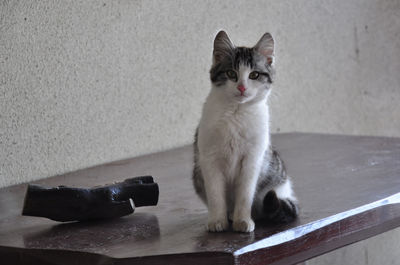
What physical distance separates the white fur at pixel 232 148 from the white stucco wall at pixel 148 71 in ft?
2.79

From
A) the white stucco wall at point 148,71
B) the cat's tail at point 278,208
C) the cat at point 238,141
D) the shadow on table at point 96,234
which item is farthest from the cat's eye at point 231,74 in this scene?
the white stucco wall at point 148,71

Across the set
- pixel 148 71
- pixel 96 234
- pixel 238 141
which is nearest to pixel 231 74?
pixel 238 141

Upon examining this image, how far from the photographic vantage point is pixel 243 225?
1.19 metres

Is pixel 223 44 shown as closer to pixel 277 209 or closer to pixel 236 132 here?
pixel 236 132

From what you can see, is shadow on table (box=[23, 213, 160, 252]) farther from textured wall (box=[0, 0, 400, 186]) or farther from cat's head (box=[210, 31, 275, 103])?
textured wall (box=[0, 0, 400, 186])

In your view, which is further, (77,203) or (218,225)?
(77,203)

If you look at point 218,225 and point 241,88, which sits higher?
point 241,88

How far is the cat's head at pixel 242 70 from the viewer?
1240mm

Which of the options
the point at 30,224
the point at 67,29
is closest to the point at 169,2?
the point at 67,29

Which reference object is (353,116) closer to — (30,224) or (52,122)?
(52,122)

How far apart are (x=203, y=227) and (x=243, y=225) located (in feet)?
0.35

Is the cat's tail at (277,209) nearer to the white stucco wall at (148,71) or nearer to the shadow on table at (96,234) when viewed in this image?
the shadow on table at (96,234)

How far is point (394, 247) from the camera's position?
2.79 m

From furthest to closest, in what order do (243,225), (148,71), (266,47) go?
(148,71)
(266,47)
(243,225)
